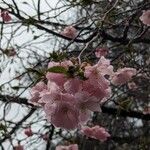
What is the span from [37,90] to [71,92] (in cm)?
29

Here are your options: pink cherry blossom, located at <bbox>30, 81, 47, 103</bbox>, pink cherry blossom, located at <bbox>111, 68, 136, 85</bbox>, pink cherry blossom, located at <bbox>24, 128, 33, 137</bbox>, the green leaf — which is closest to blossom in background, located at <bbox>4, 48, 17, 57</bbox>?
pink cherry blossom, located at <bbox>24, 128, 33, 137</bbox>

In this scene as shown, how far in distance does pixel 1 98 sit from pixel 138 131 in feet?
23.9

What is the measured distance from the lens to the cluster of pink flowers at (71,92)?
2084 millimetres

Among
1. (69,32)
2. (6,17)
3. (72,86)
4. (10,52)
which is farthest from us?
(10,52)

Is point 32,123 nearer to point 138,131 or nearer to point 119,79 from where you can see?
point 119,79

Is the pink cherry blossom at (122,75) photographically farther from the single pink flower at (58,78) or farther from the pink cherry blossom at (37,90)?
the single pink flower at (58,78)

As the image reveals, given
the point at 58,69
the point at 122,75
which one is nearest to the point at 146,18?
the point at 122,75

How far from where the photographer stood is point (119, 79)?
189 inches

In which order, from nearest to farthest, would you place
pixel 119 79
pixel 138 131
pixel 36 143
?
pixel 119 79, pixel 36 143, pixel 138 131

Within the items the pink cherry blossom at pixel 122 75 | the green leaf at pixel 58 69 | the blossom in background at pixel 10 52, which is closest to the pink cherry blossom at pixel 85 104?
the green leaf at pixel 58 69

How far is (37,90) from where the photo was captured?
2.31m

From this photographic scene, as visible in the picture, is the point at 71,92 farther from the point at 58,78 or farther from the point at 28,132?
the point at 28,132

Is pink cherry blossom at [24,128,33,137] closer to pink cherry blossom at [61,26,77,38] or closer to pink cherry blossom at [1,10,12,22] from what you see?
pink cherry blossom at [61,26,77,38]

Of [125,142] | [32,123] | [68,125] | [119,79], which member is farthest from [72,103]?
[125,142]
